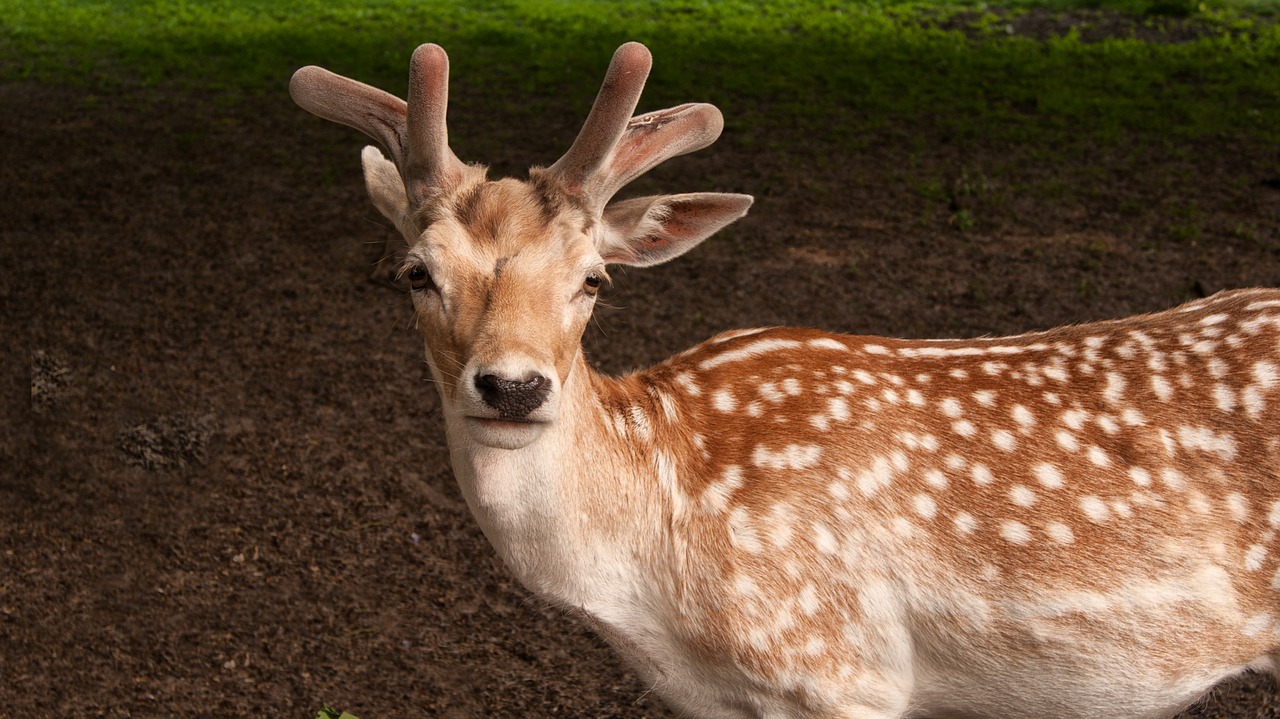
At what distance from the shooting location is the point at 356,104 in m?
2.87

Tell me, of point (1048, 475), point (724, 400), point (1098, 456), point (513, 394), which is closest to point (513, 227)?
point (513, 394)

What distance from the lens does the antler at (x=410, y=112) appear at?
266cm

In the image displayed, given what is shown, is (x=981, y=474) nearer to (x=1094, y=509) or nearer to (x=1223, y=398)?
(x=1094, y=509)

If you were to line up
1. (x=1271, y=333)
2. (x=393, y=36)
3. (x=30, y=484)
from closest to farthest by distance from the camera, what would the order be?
1. (x=1271, y=333)
2. (x=30, y=484)
3. (x=393, y=36)

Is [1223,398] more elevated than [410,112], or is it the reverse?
[410,112]

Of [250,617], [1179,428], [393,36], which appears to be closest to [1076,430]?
[1179,428]

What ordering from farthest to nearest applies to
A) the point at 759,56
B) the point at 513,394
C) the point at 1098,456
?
the point at 759,56, the point at 1098,456, the point at 513,394

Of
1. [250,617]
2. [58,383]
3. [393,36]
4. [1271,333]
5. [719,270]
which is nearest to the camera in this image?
[1271,333]

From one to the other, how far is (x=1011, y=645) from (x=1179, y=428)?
0.75 meters

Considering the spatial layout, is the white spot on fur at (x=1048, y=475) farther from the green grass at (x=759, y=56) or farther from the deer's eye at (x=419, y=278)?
the green grass at (x=759, y=56)

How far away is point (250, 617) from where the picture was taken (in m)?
4.20

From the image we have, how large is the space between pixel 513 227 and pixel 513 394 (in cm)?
49

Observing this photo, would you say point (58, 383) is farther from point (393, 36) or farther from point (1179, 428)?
point (393, 36)

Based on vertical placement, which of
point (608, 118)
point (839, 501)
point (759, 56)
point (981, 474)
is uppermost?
point (608, 118)
